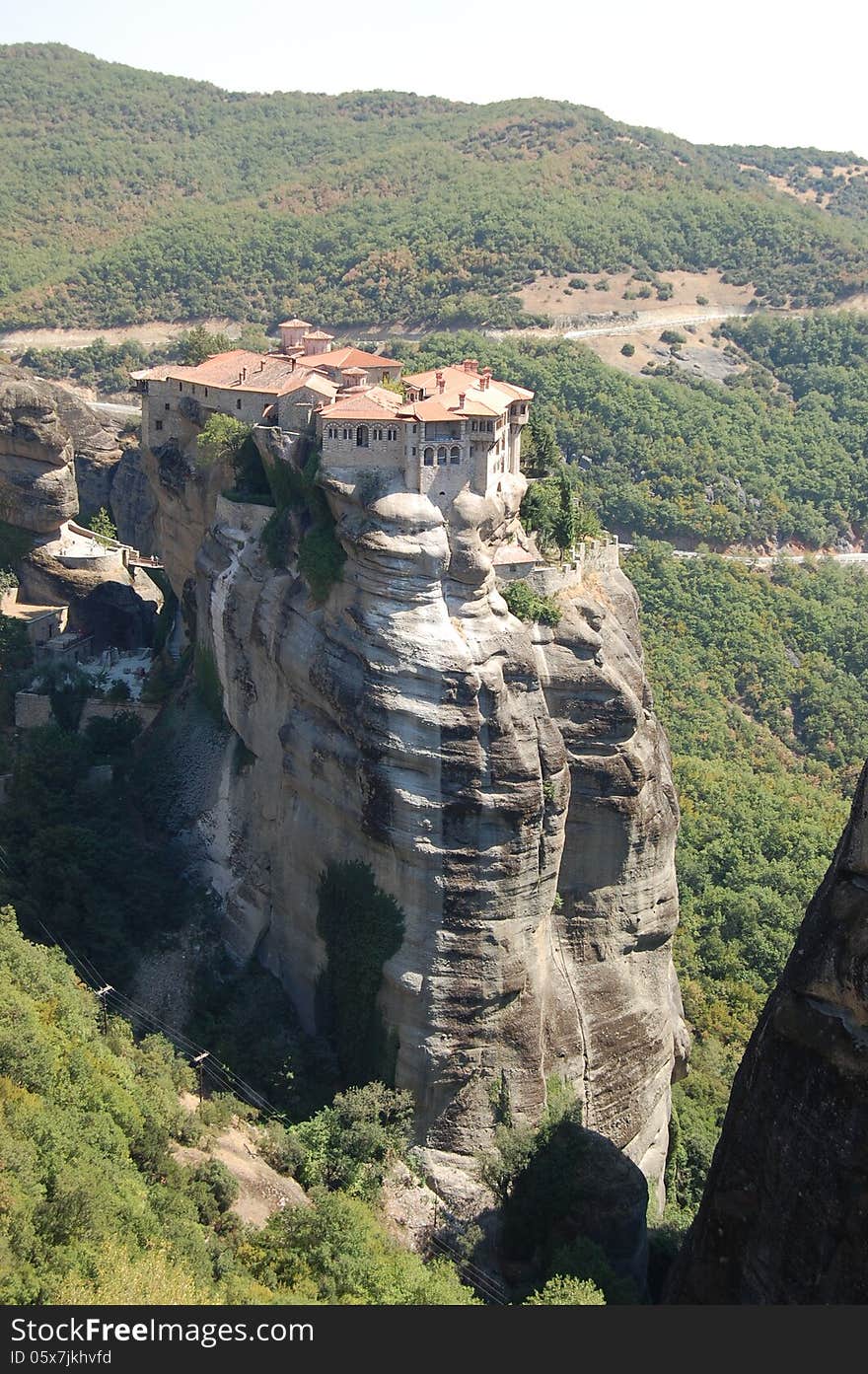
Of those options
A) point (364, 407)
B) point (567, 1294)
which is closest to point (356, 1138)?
point (567, 1294)

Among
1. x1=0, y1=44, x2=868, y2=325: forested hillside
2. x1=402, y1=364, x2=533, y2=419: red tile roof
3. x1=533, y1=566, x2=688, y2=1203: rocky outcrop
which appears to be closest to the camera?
x1=402, y1=364, x2=533, y2=419: red tile roof

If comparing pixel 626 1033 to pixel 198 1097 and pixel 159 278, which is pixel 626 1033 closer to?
pixel 198 1097

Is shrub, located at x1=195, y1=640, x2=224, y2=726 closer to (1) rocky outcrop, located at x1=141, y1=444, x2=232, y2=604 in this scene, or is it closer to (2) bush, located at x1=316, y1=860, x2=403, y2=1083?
(1) rocky outcrop, located at x1=141, y1=444, x2=232, y2=604

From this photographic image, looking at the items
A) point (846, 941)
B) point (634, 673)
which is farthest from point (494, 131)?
point (846, 941)

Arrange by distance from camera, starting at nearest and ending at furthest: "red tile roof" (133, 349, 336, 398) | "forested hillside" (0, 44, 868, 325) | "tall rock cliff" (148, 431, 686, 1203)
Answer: "tall rock cliff" (148, 431, 686, 1203) < "red tile roof" (133, 349, 336, 398) < "forested hillside" (0, 44, 868, 325)

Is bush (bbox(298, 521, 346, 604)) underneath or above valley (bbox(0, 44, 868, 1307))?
above

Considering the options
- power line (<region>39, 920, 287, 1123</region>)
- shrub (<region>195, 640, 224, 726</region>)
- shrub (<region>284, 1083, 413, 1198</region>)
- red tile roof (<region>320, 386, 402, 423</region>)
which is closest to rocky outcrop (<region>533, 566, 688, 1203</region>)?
shrub (<region>284, 1083, 413, 1198</region>)
